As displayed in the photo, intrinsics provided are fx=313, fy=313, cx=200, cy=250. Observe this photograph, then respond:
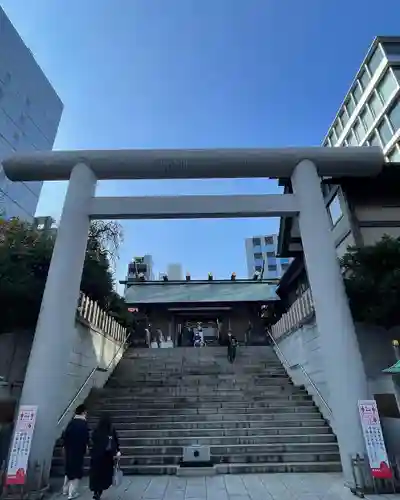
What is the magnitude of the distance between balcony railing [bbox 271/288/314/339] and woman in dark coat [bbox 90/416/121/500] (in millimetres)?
6385

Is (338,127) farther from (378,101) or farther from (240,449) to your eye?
(240,449)

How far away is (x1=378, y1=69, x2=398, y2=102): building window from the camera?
82.3 ft

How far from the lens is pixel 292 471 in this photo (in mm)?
6453

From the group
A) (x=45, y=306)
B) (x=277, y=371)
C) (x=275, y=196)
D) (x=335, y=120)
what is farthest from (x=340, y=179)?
(x=335, y=120)

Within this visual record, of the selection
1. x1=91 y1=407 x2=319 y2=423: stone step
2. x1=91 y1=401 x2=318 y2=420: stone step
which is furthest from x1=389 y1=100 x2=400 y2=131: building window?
x1=91 y1=407 x2=319 y2=423: stone step

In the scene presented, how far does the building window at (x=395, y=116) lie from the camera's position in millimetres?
24953

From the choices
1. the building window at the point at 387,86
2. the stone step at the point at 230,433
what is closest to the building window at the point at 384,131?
the building window at the point at 387,86

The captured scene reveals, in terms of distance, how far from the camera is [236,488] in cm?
550

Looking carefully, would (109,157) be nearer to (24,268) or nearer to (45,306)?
(24,268)

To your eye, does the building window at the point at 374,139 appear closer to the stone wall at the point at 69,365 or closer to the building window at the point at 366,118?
the building window at the point at 366,118

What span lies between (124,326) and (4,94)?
2294cm

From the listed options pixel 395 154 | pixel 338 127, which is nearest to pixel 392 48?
pixel 395 154

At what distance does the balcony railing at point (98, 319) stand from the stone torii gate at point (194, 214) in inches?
68.3

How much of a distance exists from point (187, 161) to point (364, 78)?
29752 mm
